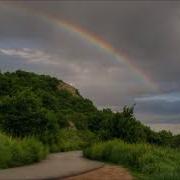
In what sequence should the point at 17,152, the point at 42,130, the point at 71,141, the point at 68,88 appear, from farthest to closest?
the point at 68,88, the point at 71,141, the point at 42,130, the point at 17,152

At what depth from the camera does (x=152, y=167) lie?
22.4 metres

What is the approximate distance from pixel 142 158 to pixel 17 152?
6208 millimetres

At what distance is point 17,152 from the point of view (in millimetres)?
25484

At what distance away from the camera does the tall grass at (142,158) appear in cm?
2189

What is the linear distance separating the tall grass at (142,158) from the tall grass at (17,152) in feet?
14.0

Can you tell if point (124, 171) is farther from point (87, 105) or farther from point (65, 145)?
point (87, 105)

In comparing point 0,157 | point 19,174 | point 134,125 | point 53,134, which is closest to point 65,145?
point 53,134

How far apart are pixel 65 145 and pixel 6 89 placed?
3305 centimetres

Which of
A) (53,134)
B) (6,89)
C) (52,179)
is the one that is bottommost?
(52,179)

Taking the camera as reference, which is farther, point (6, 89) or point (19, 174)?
point (6, 89)

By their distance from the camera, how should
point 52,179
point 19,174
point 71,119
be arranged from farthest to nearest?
point 71,119 < point 19,174 < point 52,179

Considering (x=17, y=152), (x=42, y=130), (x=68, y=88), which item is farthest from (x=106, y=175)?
(x=68, y=88)

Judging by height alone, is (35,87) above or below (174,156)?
above

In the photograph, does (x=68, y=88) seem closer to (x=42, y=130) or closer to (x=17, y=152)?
(x=42, y=130)
